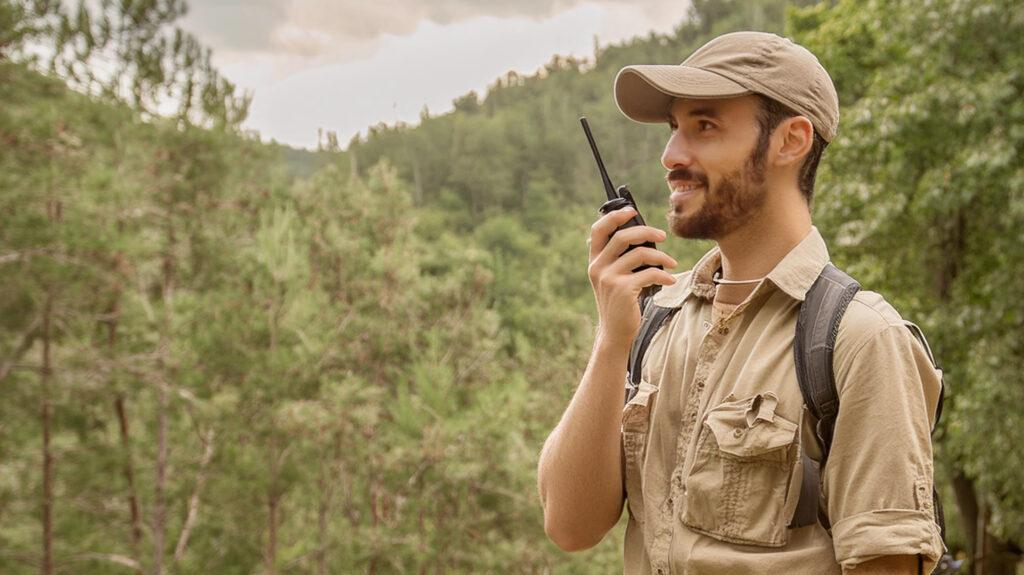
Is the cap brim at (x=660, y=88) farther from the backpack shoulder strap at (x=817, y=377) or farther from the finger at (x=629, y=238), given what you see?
the backpack shoulder strap at (x=817, y=377)

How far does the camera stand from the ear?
135cm

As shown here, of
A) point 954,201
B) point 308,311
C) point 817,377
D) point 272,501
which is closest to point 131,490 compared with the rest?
point 272,501

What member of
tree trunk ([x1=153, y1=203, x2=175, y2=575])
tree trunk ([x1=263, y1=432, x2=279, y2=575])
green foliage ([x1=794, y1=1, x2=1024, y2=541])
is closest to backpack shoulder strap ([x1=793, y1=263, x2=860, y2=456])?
green foliage ([x1=794, y1=1, x2=1024, y2=541])

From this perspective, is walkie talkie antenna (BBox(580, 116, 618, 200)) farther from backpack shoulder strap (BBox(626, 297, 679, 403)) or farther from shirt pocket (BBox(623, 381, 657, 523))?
shirt pocket (BBox(623, 381, 657, 523))

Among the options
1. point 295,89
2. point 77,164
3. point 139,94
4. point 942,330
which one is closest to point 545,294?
point 295,89

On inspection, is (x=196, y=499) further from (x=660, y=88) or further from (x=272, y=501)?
(x=660, y=88)

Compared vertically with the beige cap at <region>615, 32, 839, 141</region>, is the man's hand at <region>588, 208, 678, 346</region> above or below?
below

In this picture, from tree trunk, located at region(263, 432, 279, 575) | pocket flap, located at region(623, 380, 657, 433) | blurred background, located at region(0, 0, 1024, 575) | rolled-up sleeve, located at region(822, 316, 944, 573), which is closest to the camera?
rolled-up sleeve, located at region(822, 316, 944, 573)

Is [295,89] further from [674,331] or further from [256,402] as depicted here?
[674,331]

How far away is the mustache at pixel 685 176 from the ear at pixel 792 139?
0.37 ft

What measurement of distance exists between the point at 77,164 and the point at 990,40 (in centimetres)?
1063

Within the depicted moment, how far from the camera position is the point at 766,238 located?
4.56ft

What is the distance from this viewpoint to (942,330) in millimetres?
7180

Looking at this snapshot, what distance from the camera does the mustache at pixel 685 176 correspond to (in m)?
1.36
